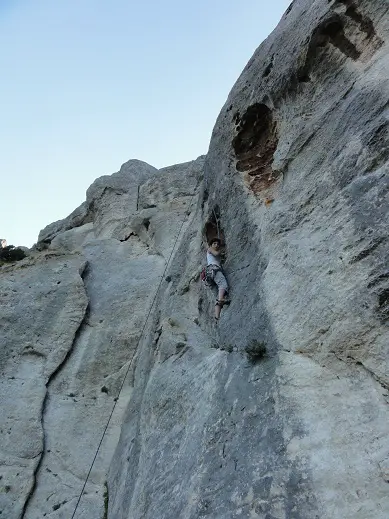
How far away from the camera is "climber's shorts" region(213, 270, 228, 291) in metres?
9.12

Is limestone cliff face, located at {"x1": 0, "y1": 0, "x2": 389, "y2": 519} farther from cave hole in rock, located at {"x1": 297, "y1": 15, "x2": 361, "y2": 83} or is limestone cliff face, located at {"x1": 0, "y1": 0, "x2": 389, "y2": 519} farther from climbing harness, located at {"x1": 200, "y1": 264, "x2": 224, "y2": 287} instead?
climbing harness, located at {"x1": 200, "y1": 264, "x2": 224, "y2": 287}

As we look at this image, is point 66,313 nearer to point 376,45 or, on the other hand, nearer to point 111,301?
point 111,301

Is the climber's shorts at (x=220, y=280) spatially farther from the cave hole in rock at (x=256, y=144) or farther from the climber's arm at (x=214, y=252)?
the cave hole in rock at (x=256, y=144)

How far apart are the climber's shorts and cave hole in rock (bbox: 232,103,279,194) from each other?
1813 millimetres

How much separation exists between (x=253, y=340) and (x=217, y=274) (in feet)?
8.30

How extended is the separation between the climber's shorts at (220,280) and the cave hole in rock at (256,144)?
5.95 ft

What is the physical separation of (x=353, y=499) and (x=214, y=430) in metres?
2.44

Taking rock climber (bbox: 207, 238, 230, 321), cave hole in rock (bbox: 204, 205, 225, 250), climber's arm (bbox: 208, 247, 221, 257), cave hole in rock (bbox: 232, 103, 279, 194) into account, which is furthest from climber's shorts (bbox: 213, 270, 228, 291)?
cave hole in rock (bbox: 232, 103, 279, 194)

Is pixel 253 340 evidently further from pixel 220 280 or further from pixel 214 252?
pixel 214 252

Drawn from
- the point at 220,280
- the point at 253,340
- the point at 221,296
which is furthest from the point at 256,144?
the point at 253,340

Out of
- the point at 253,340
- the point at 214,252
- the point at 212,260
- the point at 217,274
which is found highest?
the point at 214,252

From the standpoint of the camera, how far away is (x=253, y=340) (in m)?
7.10

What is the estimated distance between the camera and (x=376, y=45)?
781 centimetres

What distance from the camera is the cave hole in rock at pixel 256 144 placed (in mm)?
9523
